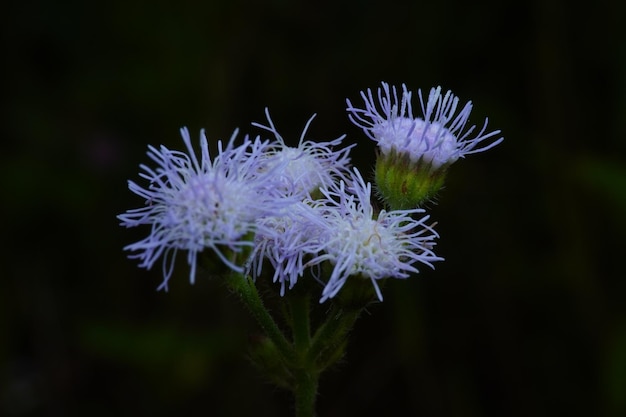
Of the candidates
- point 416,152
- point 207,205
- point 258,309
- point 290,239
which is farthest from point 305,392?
point 416,152

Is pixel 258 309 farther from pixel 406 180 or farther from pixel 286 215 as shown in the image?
pixel 406 180

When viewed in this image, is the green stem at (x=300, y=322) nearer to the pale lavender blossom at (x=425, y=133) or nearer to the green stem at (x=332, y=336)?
the green stem at (x=332, y=336)

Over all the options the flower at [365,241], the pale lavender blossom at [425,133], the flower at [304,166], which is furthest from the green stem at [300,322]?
the pale lavender blossom at [425,133]

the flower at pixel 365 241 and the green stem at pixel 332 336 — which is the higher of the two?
the flower at pixel 365 241

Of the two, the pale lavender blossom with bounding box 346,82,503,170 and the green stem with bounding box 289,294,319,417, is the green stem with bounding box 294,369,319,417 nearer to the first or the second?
the green stem with bounding box 289,294,319,417

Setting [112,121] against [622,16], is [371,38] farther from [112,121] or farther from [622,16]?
[112,121]

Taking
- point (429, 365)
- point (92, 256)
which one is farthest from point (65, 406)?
point (429, 365)

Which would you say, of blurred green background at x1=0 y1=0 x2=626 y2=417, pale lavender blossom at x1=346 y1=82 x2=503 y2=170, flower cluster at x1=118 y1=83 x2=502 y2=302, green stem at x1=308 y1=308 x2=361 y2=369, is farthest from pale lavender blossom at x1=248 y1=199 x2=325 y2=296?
blurred green background at x1=0 y1=0 x2=626 y2=417
